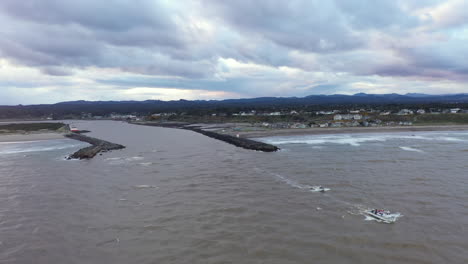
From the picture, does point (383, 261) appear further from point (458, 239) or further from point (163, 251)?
point (163, 251)

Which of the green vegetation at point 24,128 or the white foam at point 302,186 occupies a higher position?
the green vegetation at point 24,128

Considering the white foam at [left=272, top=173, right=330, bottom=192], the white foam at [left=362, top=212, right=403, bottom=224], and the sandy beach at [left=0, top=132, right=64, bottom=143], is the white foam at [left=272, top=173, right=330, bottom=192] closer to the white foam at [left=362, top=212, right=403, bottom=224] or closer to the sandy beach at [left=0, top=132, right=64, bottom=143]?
the white foam at [left=362, top=212, right=403, bottom=224]

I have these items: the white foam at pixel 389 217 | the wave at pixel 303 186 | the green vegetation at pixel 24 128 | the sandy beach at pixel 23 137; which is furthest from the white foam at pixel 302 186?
the green vegetation at pixel 24 128

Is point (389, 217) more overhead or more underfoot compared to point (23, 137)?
more underfoot

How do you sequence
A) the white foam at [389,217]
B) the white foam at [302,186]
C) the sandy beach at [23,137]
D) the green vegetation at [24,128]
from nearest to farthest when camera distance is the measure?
1. the white foam at [389,217]
2. the white foam at [302,186]
3. the sandy beach at [23,137]
4. the green vegetation at [24,128]

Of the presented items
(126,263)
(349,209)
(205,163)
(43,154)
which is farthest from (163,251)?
(43,154)

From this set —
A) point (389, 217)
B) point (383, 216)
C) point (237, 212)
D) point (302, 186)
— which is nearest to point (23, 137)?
point (237, 212)

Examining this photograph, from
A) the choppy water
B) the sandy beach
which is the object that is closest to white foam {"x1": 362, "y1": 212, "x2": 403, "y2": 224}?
the choppy water

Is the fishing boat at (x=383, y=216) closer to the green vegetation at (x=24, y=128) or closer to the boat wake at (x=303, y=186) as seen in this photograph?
the boat wake at (x=303, y=186)

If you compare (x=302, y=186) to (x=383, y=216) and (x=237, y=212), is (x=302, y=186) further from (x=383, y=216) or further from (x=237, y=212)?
(x=383, y=216)

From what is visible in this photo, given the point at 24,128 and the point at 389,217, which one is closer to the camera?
the point at 389,217
